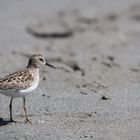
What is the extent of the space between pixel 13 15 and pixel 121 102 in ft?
31.6

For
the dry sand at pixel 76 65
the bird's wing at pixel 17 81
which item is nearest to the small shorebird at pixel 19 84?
the bird's wing at pixel 17 81

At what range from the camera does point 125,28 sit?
59.4 feet

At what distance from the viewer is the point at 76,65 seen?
13539 millimetres

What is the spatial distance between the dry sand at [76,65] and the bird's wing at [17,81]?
1.79 ft

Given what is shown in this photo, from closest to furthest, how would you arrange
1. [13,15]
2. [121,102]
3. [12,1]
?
1. [121,102]
2. [13,15]
3. [12,1]

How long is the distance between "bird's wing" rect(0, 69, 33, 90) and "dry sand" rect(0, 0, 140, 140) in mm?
545

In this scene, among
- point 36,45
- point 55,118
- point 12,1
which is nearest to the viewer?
point 55,118

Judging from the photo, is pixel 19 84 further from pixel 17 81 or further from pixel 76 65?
pixel 76 65

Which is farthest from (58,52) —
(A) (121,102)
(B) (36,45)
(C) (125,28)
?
(A) (121,102)

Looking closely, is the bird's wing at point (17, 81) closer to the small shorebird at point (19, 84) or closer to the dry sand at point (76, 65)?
the small shorebird at point (19, 84)

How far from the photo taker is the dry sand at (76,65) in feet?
31.9

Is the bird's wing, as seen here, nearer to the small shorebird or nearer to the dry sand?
the small shorebird

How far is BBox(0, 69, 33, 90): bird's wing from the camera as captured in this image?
9.84 m

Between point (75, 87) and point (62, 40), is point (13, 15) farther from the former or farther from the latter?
point (75, 87)
